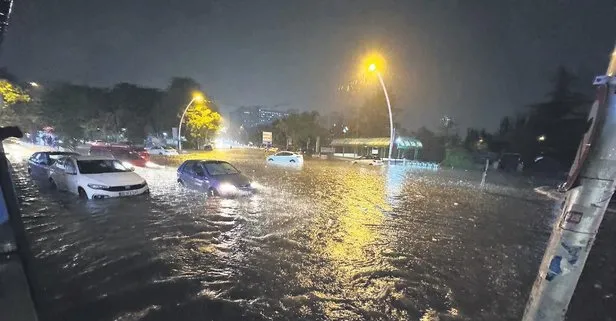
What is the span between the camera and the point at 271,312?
432 cm

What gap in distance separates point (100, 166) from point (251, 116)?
16122 centimetres

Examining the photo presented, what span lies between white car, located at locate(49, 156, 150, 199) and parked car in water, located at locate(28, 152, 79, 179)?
1752 mm

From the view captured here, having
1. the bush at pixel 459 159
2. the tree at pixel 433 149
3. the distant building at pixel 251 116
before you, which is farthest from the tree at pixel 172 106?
the distant building at pixel 251 116

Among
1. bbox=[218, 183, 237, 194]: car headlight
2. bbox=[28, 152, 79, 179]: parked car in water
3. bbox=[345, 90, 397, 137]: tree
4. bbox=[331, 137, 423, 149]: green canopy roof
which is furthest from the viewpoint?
bbox=[345, 90, 397, 137]: tree

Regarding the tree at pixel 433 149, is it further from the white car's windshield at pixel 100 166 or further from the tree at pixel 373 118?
the white car's windshield at pixel 100 166

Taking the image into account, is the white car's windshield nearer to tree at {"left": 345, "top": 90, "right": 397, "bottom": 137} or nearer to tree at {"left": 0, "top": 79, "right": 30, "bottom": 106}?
tree at {"left": 0, "top": 79, "right": 30, "bottom": 106}

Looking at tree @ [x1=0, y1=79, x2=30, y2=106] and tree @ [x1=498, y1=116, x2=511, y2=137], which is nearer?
tree @ [x1=0, y1=79, x2=30, y2=106]

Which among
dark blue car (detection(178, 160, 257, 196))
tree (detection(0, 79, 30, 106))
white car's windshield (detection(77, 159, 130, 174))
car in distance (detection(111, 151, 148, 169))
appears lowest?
car in distance (detection(111, 151, 148, 169))

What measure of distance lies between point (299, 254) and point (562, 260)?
4904 millimetres

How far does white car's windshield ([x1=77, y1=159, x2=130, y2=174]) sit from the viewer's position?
1111 centimetres

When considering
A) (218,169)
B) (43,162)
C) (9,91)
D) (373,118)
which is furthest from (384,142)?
(43,162)

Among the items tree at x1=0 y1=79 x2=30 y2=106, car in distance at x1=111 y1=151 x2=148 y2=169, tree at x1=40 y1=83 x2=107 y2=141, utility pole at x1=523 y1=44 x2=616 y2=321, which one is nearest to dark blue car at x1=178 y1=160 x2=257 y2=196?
utility pole at x1=523 y1=44 x2=616 y2=321

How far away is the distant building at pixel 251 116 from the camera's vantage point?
5904 inches

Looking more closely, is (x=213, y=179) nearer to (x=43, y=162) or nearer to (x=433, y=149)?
(x=43, y=162)
